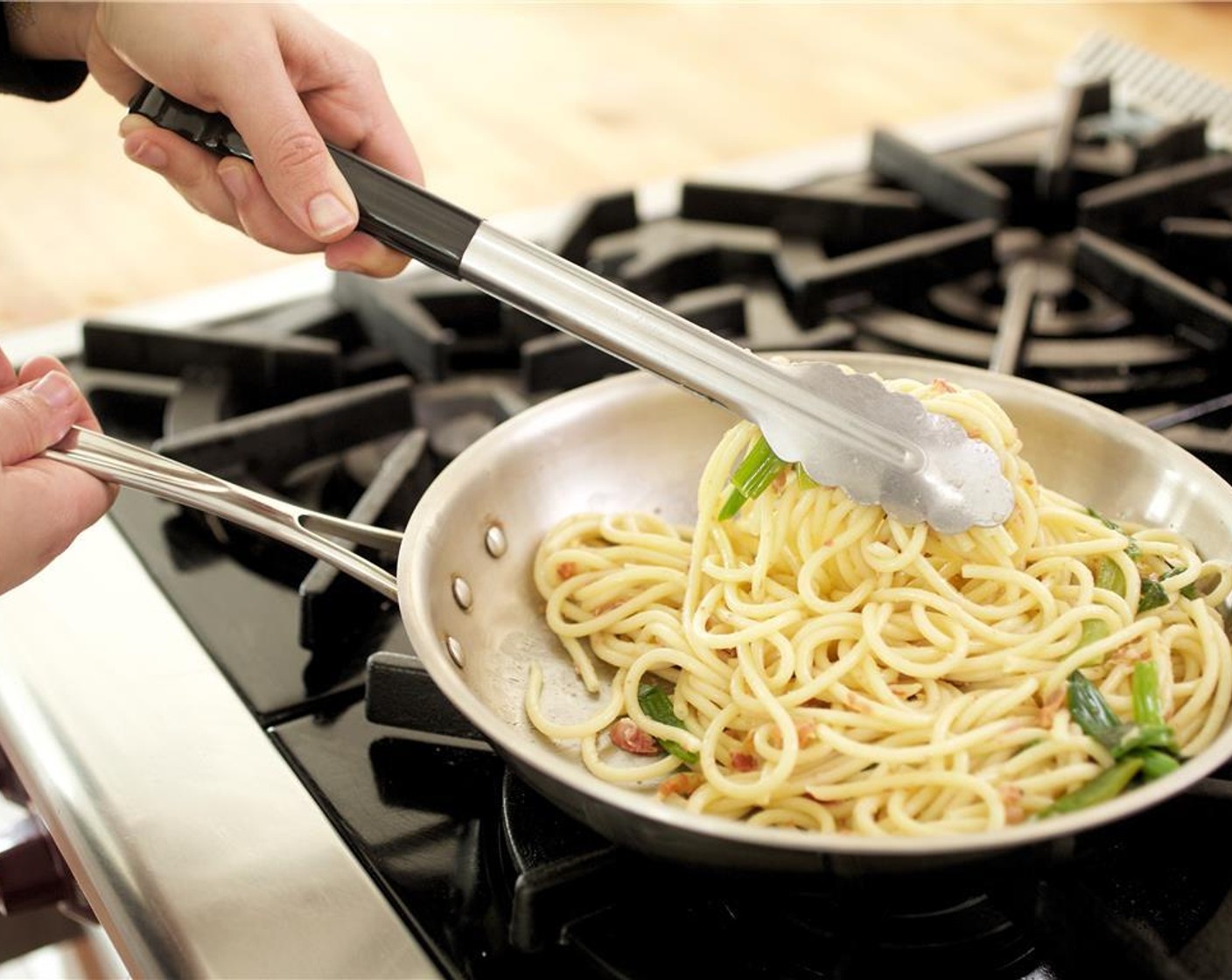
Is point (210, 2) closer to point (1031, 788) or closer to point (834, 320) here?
point (834, 320)

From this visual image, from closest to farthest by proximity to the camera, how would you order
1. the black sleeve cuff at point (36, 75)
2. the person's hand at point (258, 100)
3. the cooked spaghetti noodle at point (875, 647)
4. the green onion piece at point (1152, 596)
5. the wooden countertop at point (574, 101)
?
the cooked spaghetti noodle at point (875, 647)
the green onion piece at point (1152, 596)
the person's hand at point (258, 100)
the black sleeve cuff at point (36, 75)
the wooden countertop at point (574, 101)

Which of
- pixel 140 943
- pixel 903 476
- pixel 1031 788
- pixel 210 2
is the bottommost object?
pixel 140 943

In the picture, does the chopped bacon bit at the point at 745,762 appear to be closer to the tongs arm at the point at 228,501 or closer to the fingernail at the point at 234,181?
the tongs arm at the point at 228,501

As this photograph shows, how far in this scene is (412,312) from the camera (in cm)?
169

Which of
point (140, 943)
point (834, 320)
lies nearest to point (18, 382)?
point (140, 943)

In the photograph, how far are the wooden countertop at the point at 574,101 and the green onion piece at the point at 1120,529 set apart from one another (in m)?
1.16

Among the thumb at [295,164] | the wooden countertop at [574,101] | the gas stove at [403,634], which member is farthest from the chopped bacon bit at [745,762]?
the wooden countertop at [574,101]

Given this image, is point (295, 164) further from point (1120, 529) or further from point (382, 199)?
point (1120, 529)

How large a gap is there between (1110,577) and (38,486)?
2.95 ft

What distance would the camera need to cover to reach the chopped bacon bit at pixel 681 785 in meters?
1.08

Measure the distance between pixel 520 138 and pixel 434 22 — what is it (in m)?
0.55

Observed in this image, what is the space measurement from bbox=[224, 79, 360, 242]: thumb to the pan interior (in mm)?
241

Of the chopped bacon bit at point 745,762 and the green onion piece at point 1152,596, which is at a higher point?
the green onion piece at point 1152,596

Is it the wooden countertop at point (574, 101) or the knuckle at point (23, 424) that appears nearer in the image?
the knuckle at point (23, 424)
